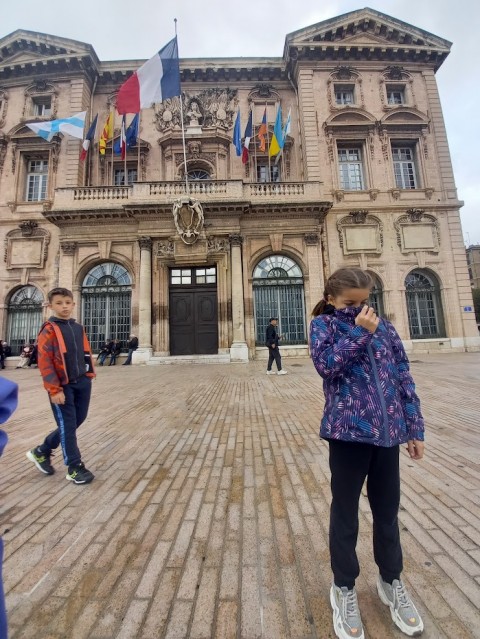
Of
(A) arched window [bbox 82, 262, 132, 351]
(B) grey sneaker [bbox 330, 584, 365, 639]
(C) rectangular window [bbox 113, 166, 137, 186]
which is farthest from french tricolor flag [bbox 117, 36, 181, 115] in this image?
(B) grey sneaker [bbox 330, 584, 365, 639]

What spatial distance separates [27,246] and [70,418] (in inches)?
732

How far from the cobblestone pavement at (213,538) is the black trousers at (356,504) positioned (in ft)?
0.88

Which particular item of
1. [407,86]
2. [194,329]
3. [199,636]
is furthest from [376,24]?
[199,636]

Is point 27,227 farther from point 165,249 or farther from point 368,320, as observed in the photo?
point 368,320

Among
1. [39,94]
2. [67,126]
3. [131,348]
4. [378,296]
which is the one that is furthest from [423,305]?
[39,94]

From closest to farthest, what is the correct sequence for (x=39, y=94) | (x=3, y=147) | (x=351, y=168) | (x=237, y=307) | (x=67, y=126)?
(x=237, y=307), (x=67, y=126), (x=3, y=147), (x=351, y=168), (x=39, y=94)

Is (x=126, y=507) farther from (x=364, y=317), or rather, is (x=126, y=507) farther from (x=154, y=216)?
(x=154, y=216)

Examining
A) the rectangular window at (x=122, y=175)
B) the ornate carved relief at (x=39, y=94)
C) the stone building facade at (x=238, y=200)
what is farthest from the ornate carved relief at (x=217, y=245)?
the ornate carved relief at (x=39, y=94)

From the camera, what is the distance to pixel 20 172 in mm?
19219

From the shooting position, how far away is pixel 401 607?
159 centimetres

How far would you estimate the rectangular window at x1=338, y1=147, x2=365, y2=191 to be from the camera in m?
19.4

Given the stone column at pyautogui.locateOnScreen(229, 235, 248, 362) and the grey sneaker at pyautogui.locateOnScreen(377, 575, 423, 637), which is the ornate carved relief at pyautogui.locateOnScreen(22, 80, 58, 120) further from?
the grey sneaker at pyautogui.locateOnScreen(377, 575, 423, 637)

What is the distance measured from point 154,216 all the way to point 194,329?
20.4 ft

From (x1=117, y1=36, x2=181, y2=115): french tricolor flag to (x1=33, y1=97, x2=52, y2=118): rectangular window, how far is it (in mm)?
10611
